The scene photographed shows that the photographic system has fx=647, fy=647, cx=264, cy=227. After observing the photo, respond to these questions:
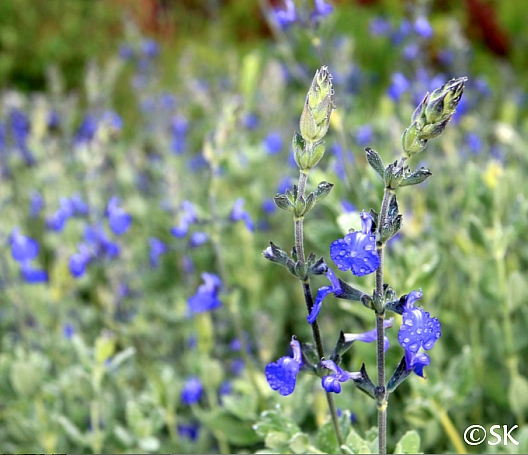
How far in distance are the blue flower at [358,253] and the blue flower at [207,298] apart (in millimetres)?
789

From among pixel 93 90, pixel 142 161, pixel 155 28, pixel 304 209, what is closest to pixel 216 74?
pixel 142 161

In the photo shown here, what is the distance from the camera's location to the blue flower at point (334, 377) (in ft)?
3.03

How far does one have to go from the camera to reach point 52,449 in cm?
175

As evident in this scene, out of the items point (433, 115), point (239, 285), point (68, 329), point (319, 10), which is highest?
point (319, 10)

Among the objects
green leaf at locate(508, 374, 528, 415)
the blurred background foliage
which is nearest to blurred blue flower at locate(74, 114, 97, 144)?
the blurred background foliage

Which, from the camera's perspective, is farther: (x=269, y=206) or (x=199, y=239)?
(x=269, y=206)

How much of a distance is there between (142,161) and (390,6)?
442cm

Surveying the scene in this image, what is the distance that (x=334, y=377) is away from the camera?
36.8 inches

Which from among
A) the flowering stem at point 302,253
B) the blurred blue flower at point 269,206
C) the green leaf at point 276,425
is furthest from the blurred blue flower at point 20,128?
the flowering stem at point 302,253

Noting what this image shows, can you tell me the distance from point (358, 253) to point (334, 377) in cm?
21

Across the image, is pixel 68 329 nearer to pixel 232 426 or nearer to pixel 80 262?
pixel 80 262

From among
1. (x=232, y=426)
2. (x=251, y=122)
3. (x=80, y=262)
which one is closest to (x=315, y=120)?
(x=232, y=426)

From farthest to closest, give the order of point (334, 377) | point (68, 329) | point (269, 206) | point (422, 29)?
point (269, 206)
point (68, 329)
point (422, 29)
point (334, 377)

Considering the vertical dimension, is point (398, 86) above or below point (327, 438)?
above
